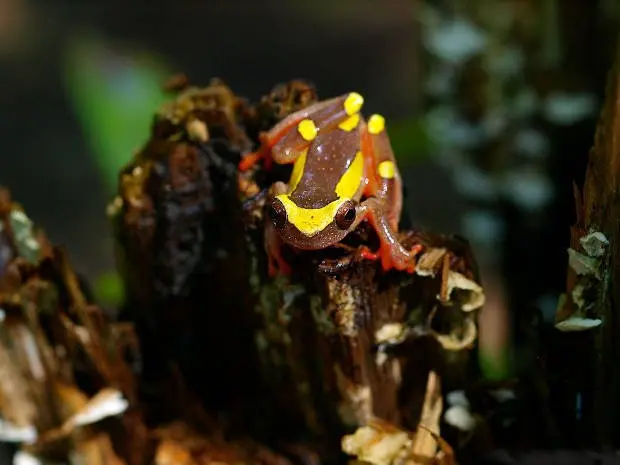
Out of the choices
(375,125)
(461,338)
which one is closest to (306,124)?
(375,125)

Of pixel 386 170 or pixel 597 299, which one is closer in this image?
pixel 597 299

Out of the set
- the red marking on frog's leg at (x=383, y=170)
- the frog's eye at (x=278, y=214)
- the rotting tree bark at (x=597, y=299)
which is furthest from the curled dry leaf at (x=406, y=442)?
the frog's eye at (x=278, y=214)

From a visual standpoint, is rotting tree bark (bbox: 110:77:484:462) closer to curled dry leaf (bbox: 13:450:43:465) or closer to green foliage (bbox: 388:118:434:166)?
curled dry leaf (bbox: 13:450:43:465)

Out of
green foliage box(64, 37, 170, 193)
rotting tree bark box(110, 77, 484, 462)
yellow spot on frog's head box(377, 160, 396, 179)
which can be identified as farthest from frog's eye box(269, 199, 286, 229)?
green foliage box(64, 37, 170, 193)

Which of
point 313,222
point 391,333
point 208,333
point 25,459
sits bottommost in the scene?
point 25,459

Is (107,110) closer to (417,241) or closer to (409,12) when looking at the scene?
(409,12)

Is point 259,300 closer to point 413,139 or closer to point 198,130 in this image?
point 198,130

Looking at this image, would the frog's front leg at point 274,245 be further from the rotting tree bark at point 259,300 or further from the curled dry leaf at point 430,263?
the curled dry leaf at point 430,263
